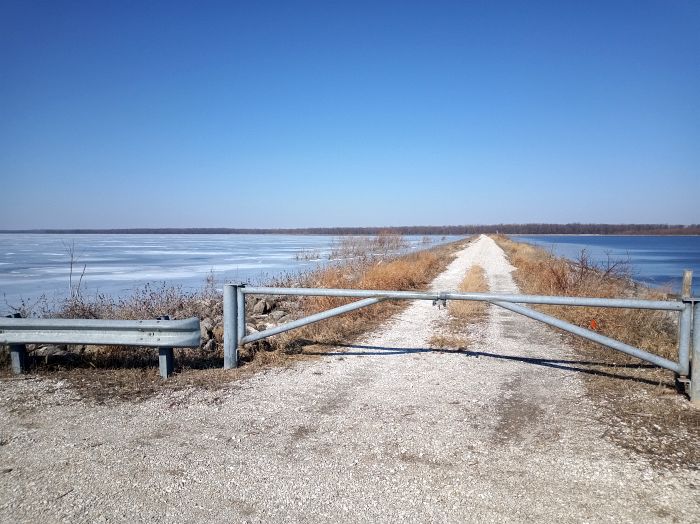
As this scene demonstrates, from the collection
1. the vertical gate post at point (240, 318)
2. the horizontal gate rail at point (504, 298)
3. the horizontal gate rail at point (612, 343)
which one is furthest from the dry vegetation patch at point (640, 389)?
the vertical gate post at point (240, 318)

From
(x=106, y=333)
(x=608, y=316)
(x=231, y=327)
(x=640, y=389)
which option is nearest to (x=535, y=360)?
(x=640, y=389)

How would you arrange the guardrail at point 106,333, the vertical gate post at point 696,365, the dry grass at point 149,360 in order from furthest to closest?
1. the guardrail at point 106,333
2. the dry grass at point 149,360
3. the vertical gate post at point 696,365

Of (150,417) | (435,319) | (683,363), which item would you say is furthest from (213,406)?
(435,319)

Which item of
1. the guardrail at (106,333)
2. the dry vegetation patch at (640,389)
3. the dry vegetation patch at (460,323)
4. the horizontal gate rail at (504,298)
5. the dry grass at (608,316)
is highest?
the horizontal gate rail at (504,298)

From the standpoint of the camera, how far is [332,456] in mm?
3768

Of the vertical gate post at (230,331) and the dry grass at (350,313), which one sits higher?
the vertical gate post at (230,331)

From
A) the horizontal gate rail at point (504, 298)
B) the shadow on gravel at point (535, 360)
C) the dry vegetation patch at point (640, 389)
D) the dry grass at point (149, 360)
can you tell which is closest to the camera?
the dry vegetation patch at point (640, 389)

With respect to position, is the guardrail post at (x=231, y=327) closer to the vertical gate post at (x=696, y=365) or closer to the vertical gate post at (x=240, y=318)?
the vertical gate post at (x=240, y=318)

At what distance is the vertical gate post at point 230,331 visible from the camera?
611cm

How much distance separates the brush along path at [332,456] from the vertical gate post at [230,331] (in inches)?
22.0

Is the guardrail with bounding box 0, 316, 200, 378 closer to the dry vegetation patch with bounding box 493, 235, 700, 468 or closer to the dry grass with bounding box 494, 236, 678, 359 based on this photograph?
the dry vegetation patch with bounding box 493, 235, 700, 468

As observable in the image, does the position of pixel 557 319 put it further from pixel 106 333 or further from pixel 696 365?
pixel 106 333

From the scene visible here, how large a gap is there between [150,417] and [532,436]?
133 inches

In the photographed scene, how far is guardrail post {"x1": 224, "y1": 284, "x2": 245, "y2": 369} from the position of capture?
6.11 metres
